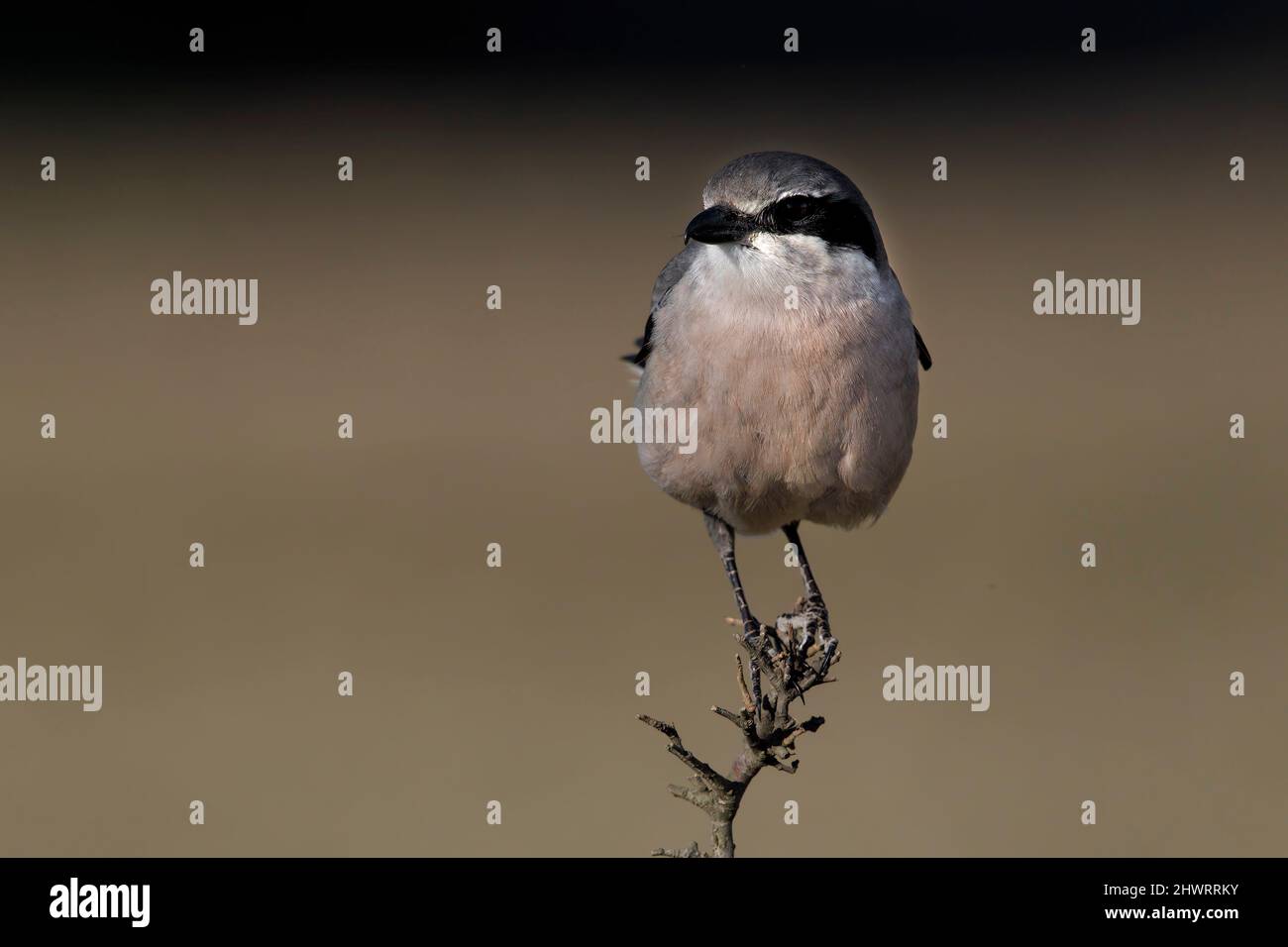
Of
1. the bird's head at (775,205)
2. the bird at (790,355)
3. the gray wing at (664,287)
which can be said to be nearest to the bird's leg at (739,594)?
the bird at (790,355)

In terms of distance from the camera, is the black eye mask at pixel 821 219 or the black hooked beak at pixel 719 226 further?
the black eye mask at pixel 821 219

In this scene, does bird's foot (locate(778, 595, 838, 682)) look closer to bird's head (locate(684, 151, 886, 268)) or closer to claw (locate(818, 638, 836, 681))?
claw (locate(818, 638, 836, 681))

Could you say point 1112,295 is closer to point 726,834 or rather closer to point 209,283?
point 209,283

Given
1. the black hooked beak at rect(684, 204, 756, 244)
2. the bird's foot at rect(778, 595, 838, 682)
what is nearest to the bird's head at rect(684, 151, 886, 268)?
the black hooked beak at rect(684, 204, 756, 244)

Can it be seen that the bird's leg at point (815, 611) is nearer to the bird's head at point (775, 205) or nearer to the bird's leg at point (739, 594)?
the bird's leg at point (739, 594)

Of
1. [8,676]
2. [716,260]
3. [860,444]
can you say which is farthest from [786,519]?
[8,676]

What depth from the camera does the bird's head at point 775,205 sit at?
13.3 feet

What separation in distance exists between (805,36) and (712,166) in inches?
98.7

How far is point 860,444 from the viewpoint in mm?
4203

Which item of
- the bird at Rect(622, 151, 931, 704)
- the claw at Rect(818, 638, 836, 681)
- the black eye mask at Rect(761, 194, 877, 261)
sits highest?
the black eye mask at Rect(761, 194, 877, 261)

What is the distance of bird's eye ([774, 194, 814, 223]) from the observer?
162 inches

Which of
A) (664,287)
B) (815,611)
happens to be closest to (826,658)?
(815,611)

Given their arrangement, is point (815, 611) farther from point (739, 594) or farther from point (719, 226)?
point (719, 226)

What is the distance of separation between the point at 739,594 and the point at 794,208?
1.31 meters
